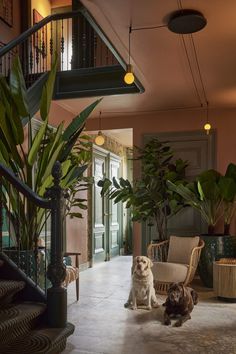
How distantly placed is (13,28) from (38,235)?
14.1 ft

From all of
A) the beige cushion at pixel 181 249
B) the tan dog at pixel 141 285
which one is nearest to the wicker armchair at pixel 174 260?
the beige cushion at pixel 181 249

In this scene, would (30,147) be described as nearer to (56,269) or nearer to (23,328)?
(56,269)

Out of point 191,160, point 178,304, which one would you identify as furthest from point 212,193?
point 178,304

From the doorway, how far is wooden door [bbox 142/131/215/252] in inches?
56.6

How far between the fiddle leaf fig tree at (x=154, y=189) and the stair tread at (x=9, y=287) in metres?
2.98

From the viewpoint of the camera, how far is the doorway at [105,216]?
750 centimetres

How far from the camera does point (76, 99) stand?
5.61m

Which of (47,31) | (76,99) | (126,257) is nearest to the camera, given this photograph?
(76,99)

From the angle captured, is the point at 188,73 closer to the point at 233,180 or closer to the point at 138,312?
the point at 233,180

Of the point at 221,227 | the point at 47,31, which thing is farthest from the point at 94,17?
the point at 221,227

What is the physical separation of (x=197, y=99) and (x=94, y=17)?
2779 mm

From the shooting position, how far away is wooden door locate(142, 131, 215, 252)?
627 centimetres

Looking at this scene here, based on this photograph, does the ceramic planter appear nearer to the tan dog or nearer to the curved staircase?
the tan dog

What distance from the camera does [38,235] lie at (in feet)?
10.3
